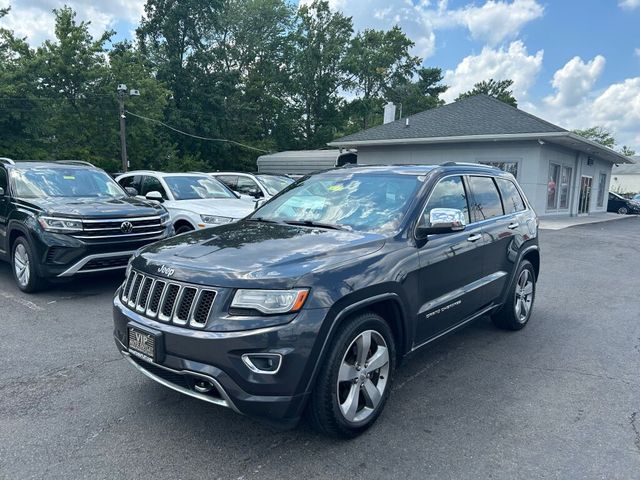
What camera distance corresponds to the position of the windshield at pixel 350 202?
3.60 meters

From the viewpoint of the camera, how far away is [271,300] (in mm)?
2631

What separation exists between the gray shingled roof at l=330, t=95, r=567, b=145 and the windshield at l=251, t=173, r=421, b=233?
15.7 metres

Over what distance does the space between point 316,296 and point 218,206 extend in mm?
6116

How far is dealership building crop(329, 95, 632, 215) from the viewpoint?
18.6 m

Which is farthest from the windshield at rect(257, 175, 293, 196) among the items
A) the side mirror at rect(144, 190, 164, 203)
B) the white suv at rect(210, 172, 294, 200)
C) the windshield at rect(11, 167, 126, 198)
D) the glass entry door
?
the glass entry door

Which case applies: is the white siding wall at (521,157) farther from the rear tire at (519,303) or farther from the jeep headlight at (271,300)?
the jeep headlight at (271,300)

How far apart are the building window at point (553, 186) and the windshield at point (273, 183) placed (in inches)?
483

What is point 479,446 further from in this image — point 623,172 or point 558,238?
point 623,172

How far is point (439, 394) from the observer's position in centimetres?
365

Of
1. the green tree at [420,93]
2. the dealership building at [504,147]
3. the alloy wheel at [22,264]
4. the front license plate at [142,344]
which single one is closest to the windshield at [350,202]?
the front license plate at [142,344]

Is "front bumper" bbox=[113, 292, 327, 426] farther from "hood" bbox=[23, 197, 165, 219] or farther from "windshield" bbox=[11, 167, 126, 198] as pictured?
"windshield" bbox=[11, 167, 126, 198]

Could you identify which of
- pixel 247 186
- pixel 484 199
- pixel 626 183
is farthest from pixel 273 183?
pixel 626 183

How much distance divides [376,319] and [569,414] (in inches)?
65.4

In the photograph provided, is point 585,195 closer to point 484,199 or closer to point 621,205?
point 621,205
